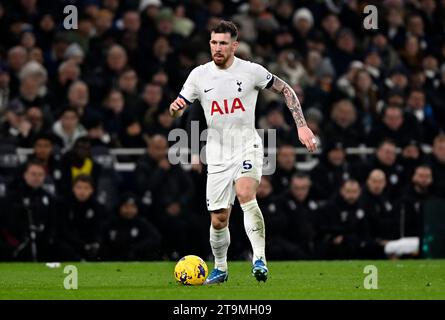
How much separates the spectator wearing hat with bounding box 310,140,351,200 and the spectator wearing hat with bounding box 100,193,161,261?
2833mm

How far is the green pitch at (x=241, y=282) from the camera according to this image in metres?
11.5

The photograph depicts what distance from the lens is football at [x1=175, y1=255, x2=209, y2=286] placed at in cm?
1266

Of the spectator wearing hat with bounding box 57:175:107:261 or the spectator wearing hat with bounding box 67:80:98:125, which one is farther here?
the spectator wearing hat with bounding box 67:80:98:125

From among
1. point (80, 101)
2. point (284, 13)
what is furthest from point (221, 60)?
point (284, 13)

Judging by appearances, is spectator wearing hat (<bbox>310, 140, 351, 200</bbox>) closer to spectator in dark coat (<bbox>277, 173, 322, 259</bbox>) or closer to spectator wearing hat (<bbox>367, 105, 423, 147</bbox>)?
spectator in dark coat (<bbox>277, 173, 322, 259</bbox>)

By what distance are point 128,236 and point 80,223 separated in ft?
2.47

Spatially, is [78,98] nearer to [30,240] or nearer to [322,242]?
[30,240]

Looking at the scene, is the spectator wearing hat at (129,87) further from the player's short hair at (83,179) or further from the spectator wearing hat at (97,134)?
the player's short hair at (83,179)

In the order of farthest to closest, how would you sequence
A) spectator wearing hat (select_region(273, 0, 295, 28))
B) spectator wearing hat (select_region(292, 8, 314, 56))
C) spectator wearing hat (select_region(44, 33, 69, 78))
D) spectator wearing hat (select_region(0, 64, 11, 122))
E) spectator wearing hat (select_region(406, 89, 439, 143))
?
spectator wearing hat (select_region(273, 0, 295, 28)) < spectator wearing hat (select_region(292, 8, 314, 56)) < spectator wearing hat (select_region(406, 89, 439, 143)) < spectator wearing hat (select_region(44, 33, 69, 78)) < spectator wearing hat (select_region(0, 64, 11, 122))

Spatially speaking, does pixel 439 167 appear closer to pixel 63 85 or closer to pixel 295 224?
pixel 295 224

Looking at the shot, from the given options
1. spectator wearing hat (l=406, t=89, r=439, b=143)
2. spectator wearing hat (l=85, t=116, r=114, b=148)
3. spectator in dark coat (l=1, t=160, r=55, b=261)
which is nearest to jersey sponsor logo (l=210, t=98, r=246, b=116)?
spectator in dark coat (l=1, t=160, r=55, b=261)

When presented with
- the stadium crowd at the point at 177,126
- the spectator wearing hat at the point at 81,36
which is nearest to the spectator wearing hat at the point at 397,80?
the stadium crowd at the point at 177,126

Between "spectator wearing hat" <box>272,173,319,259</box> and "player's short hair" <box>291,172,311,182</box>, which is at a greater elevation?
"player's short hair" <box>291,172,311,182</box>
